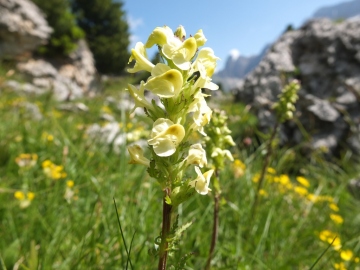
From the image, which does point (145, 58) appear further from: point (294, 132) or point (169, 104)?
point (294, 132)

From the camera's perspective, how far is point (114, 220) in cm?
214

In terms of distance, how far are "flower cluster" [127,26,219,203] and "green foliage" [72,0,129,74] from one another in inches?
1313

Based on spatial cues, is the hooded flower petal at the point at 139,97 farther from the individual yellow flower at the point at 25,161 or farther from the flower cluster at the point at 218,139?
the individual yellow flower at the point at 25,161

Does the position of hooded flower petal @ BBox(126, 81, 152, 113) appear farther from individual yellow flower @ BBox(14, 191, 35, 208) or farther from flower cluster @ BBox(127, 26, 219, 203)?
individual yellow flower @ BBox(14, 191, 35, 208)

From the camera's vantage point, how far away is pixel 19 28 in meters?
17.2

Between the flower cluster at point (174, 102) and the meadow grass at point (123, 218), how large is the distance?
0.31m

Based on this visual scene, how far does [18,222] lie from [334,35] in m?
9.54

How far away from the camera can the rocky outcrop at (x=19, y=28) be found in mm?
16844

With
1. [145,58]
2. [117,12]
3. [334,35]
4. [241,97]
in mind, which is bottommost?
[117,12]

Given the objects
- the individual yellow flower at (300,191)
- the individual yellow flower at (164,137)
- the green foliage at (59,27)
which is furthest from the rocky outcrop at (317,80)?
the green foliage at (59,27)

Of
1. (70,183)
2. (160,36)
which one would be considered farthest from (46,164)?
(160,36)

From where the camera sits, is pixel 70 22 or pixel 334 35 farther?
pixel 70 22

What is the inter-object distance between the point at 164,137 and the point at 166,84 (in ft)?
0.58

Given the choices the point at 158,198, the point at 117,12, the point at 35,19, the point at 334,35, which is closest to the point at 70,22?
the point at 35,19
